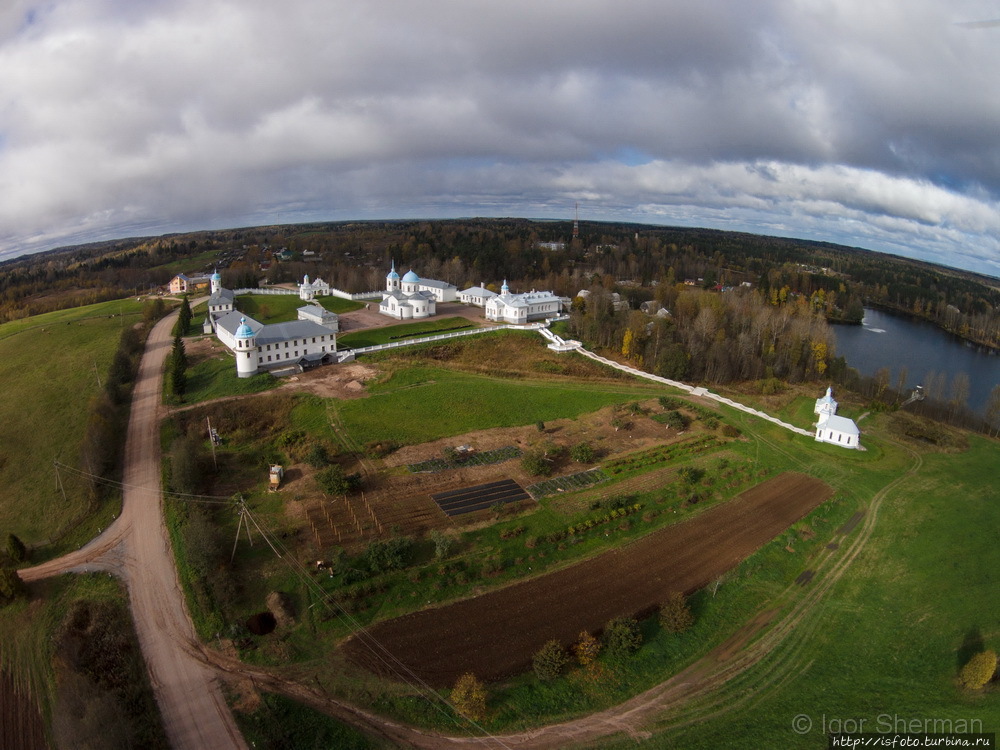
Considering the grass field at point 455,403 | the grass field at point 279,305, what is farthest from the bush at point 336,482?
the grass field at point 279,305

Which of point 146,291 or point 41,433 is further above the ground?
point 146,291

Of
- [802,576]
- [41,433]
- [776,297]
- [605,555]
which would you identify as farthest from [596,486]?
[776,297]

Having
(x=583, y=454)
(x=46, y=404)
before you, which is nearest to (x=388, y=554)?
(x=583, y=454)

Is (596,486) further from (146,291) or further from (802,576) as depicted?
(146,291)

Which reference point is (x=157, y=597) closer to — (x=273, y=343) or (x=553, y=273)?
(x=273, y=343)

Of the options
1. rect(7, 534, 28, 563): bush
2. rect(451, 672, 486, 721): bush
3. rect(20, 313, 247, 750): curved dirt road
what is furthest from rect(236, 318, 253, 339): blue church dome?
rect(451, 672, 486, 721): bush
